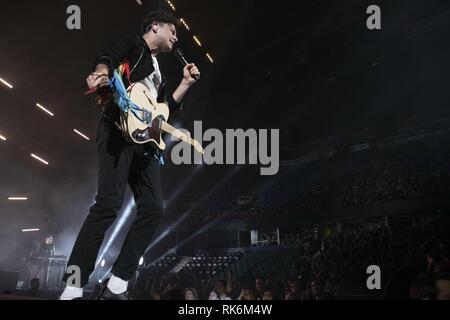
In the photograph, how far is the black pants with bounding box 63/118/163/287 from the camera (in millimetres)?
1938

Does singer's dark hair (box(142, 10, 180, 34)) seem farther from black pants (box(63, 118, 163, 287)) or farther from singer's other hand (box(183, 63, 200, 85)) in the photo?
black pants (box(63, 118, 163, 287))

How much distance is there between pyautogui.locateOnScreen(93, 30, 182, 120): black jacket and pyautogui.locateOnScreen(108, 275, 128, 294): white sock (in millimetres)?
948

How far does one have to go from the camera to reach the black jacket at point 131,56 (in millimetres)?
2053

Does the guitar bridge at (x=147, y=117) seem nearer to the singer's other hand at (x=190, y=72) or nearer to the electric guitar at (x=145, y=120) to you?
the electric guitar at (x=145, y=120)

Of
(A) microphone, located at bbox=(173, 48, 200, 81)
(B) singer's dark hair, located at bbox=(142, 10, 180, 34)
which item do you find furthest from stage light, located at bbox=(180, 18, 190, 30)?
(B) singer's dark hair, located at bbox=(142, 10, 180, 34)

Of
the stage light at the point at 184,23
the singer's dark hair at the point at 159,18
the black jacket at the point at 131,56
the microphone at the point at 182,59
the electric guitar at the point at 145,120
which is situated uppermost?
the stage light at the point at 184,23

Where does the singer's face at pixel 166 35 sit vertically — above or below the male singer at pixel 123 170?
above

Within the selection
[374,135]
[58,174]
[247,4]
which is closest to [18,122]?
[58,174]

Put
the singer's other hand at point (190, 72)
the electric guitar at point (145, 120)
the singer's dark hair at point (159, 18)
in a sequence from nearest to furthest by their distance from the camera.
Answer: the electric guitar at point (145, 120), the singer's dark hair at point (159, 18), the singer's other hand at point (190, 72)

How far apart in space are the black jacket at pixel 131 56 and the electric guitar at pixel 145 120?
8 centimetres

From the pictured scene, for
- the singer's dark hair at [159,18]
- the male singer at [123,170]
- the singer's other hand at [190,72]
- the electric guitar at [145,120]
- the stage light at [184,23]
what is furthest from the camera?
the stage light at [184,23]

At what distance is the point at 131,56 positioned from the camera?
7.31 feet

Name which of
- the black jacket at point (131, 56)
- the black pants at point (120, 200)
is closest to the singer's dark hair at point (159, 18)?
the black jacket at point (131, 56)
